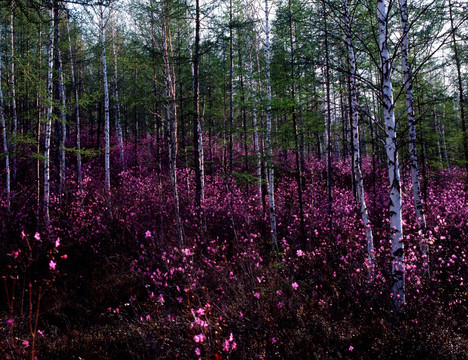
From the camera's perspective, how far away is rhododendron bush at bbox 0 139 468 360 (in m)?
3.23

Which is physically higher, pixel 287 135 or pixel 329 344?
pixel 287 135

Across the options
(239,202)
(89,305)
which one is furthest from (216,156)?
(89,305)

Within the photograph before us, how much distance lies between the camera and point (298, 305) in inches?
158

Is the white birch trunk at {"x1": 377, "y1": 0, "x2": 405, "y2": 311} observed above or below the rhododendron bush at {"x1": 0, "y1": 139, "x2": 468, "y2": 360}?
above

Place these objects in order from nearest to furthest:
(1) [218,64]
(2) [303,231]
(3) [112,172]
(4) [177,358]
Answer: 1. (4) [177,358]
2. (2) [303,231]
3. (3) [112,172]
4. (1) [218,64]

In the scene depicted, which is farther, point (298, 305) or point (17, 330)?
point (17, 330)

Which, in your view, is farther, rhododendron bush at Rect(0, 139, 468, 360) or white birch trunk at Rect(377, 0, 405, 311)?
white birch trunk at Rect(377, 0, 405, 311)

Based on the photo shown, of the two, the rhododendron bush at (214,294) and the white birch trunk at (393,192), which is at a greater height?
the white birch trunk at (393,192)

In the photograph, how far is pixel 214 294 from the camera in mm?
4953

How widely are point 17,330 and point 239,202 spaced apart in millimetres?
8195

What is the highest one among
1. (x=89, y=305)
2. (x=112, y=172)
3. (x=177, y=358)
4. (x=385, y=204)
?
(x=112, y=172)

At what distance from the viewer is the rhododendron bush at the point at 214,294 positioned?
3229 mm

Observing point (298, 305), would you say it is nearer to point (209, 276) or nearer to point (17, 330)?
point (209, 276)

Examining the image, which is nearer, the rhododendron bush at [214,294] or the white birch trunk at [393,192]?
the rhododendron bush at [214,294]
